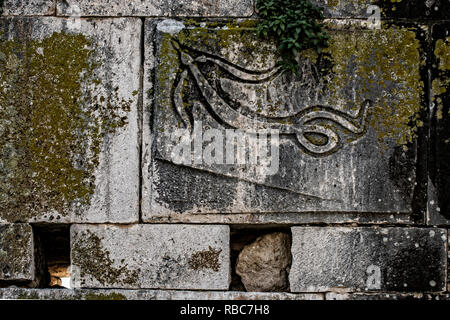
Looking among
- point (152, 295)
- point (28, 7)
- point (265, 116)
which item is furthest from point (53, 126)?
point (265, 116)

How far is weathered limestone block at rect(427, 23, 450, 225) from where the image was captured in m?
3.29

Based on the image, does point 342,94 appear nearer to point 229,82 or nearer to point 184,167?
point 229,82

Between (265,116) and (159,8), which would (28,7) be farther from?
(265,116)

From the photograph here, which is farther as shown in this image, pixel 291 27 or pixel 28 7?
pixel 28 7

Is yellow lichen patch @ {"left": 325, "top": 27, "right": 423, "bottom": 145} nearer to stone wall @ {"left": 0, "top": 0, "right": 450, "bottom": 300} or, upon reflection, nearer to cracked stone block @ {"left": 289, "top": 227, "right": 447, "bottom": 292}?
stone wall @ {"left": 0, "top": 0, "right": 450, "bottom": 300}

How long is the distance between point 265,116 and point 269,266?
3.55 ft

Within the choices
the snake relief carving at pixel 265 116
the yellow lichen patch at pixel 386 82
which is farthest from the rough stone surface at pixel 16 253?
the yellow lichen patch at pixel 386 82

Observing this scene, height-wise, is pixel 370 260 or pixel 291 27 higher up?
pixel 291 27

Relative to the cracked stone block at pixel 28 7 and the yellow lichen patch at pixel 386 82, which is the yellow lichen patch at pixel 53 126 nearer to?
the cracked stone block at pixel 28 7

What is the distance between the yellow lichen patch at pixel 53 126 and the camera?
11.0 ft

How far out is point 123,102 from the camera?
3359mm

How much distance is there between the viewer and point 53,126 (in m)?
3.36

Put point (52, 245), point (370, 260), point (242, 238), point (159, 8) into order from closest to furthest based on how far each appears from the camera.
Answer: point (370, 260) < point (159, 8) < point (242, 238) < point (52, 245)
